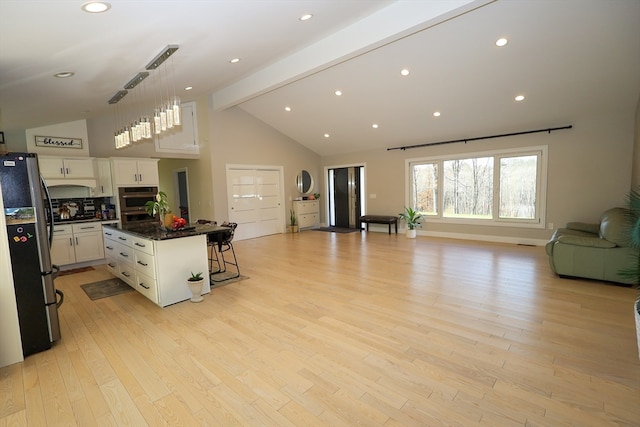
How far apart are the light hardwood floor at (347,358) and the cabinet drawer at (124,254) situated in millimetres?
511

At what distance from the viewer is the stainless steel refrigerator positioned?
8.20 feet

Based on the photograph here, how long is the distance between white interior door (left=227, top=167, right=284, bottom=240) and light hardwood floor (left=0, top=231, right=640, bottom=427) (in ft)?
13.3

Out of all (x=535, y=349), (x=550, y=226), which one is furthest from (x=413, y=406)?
(x=550, y=226)

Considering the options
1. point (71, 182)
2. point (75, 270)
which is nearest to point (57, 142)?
point (71, 182)

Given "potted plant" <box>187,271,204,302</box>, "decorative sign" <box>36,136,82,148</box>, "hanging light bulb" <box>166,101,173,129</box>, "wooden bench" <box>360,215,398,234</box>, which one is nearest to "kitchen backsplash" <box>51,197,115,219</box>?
"decorative sign" <box>36,136,82,148</box>

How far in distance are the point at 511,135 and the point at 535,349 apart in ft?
18.3

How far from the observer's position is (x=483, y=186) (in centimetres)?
721

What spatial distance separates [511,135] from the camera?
21.6 feet

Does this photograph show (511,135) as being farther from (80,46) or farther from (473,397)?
(80,46)

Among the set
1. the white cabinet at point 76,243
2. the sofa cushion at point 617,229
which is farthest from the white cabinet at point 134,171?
the sofa cushion at point 617,229

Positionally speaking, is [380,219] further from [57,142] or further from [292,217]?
[57,142]

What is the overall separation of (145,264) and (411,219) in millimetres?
6289

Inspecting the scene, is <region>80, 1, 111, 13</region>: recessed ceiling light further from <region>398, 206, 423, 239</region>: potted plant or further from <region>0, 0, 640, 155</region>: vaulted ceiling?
<region>398, 206, 423, 239</region>: potted plant

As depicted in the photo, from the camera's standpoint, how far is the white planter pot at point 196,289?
145 inches
